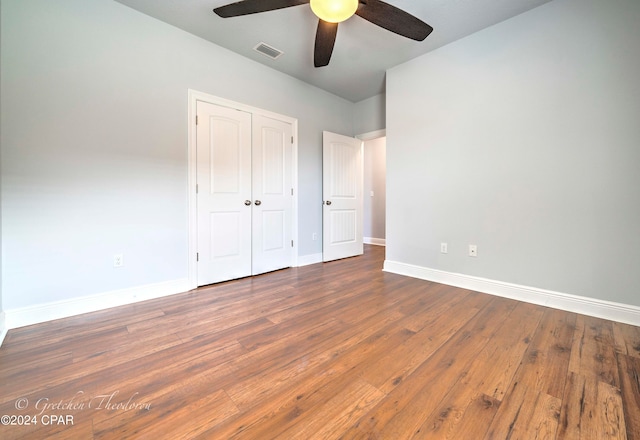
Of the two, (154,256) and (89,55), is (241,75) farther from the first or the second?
(154,256)

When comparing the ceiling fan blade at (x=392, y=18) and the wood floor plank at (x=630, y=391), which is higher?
the ceiling fan blade at (x=392, y=18)

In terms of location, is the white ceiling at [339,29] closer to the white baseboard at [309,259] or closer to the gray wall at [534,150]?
the gray wall at [534,150]

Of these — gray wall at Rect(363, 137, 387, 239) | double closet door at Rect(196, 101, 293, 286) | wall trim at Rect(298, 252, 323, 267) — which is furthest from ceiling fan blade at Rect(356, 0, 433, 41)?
gray wall at Rect(363, 137, 387, 239)

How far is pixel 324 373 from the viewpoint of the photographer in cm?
133

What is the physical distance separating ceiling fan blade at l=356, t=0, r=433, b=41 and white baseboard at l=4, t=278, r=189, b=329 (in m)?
2.87

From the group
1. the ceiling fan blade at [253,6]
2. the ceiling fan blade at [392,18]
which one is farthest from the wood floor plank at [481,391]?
the ceiling fan blade at [253,6]

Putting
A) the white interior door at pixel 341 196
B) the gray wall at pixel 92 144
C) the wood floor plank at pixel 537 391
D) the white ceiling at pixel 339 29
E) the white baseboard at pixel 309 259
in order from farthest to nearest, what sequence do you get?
the white interior door at pixel 341 196 < the white baseboard at pixel 309 259 < the white ceiling at pixel 339 29 < the gray wall at pixel 92 144 < the wood floor plank at pixel 537 391

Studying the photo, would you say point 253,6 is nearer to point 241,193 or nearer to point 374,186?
point 241,193

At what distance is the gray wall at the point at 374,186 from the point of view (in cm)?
567

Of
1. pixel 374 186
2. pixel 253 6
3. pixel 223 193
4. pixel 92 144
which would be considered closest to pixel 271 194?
pixel 223 193

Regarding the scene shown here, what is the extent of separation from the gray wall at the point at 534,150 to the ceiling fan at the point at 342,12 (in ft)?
3.35

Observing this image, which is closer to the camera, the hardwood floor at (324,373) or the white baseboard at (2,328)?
the hardwood floor at (324,373)

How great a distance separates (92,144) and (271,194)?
1782 mm

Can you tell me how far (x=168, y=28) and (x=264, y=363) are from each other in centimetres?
311
